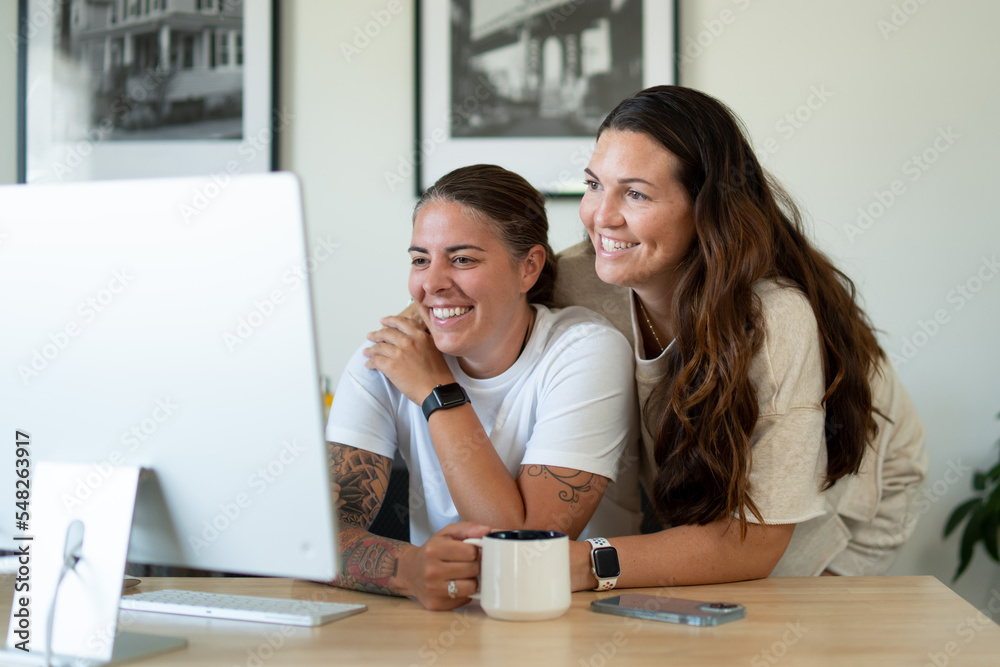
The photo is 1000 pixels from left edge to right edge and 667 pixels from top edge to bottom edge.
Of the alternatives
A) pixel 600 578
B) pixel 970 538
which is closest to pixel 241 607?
pixel 600 578

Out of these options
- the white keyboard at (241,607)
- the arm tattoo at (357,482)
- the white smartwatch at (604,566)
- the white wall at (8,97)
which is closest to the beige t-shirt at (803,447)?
the white smartwatch at (604,566)

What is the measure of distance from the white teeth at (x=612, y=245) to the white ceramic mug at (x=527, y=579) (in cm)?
61

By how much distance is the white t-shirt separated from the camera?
51.5 inches

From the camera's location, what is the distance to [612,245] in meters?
1.41

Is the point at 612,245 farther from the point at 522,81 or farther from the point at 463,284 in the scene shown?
the point at 522,81

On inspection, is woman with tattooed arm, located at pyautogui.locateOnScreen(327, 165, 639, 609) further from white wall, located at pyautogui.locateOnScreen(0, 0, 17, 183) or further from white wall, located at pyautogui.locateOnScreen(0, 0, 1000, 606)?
white wall, located at pyautogui.locateOnScreen(0, 0, 17, 183)

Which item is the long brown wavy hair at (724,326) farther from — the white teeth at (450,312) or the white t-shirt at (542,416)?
the white teeth at (450,312)

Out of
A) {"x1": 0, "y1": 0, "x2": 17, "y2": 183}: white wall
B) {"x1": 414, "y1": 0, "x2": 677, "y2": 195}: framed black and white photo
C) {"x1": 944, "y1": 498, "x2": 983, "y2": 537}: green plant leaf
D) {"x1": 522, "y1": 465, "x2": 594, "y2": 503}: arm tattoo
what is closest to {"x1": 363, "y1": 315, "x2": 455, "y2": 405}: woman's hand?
{"x1": 522, "y1": 465, "x2": 594, "y2": 503}: arm tattoo

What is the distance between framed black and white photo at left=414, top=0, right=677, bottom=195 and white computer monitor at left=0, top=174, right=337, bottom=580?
1.77 m

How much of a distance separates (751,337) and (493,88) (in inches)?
59.1

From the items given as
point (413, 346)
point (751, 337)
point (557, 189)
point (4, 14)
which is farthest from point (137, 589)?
point (4, 14)

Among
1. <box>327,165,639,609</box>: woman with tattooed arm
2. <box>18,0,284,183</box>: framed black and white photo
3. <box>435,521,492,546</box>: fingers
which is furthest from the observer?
<box>18,0,284,183</box>: framed black and white photo

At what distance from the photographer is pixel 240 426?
2.39 feet

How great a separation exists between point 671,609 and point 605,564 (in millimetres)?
147
